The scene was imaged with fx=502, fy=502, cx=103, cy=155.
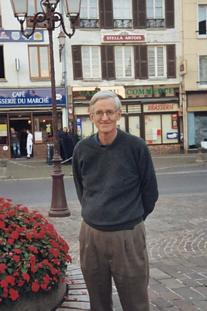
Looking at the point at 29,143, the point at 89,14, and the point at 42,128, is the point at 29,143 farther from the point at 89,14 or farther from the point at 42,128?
the point at 89,14

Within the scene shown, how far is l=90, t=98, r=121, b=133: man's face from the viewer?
10.6 feet

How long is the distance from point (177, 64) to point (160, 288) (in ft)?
83.7

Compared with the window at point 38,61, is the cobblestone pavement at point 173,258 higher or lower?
lower

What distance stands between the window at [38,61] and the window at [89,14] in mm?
2688

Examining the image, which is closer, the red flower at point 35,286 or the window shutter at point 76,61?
the red flower at point 35,286

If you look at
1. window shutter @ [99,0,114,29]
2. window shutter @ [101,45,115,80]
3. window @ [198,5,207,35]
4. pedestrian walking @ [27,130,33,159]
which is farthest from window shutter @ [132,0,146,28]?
pedestrian walking @ [27,130,33,159]

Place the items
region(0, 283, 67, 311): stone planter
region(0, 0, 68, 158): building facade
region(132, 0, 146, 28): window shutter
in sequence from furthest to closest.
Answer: region(132, 0, 146, 28): window shutter → region(0, 0, 68, 158): building facade → region(0, 283, 67, 311): stone planter

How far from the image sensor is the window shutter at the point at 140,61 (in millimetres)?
28766

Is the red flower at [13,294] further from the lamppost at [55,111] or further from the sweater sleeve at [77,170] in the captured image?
the lamppost at [55,111]

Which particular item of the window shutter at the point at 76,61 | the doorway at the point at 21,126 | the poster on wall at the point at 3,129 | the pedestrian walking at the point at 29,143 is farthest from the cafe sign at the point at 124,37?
the poster on wall at the point at 3,129

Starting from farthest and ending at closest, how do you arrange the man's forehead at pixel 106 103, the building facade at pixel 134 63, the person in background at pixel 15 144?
1. the building facade at pixel 134 63
2. the person in background at pixel 15 144
3. the man's forehead at pixel 106 103

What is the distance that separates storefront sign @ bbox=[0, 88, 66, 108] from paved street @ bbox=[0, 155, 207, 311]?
14026 mm

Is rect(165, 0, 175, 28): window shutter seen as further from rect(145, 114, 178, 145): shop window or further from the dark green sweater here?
the dark green sweater

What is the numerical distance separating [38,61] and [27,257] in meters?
25.2
